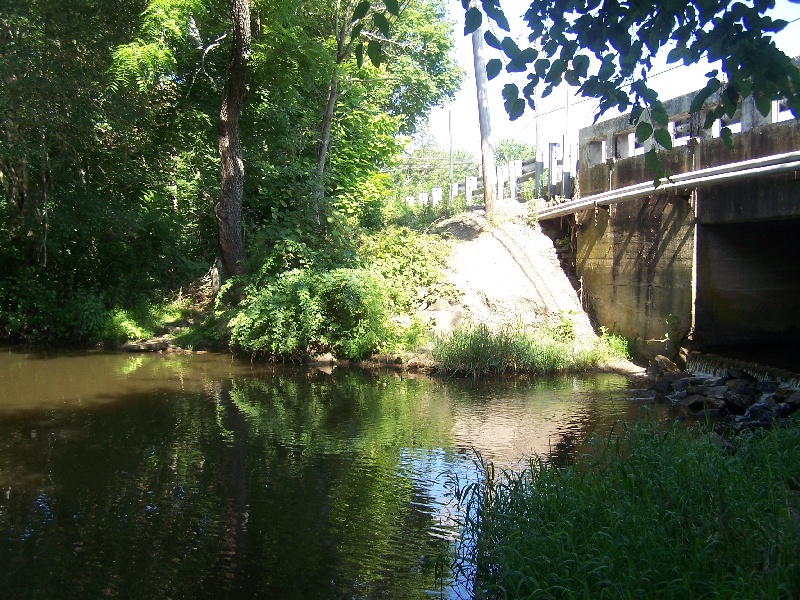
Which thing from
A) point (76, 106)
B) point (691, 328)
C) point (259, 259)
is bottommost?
point (691, 328)

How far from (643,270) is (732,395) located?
4.51 metres

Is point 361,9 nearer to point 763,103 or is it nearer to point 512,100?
point 512,100

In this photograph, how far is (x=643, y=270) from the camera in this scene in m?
14.7

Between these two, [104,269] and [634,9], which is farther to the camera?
[104,269]

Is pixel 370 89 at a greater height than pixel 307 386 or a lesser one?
greater

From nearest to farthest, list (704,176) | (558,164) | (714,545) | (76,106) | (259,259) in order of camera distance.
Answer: (714,545) < (704,176) < (76,106) < (259,259) < (558,164)

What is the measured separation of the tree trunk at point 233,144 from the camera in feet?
49.5

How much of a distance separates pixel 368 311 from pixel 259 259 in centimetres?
320

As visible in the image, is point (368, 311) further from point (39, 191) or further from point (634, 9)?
point (634, 9)

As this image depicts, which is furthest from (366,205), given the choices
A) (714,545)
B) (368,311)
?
(714,545)

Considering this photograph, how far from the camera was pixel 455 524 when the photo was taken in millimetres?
6383

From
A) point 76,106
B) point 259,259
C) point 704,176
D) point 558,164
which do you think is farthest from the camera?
point 558,164

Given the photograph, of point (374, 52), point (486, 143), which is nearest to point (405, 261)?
point (486, 143)

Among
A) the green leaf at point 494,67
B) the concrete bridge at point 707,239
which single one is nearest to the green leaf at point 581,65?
the green leaf at point 494,67
